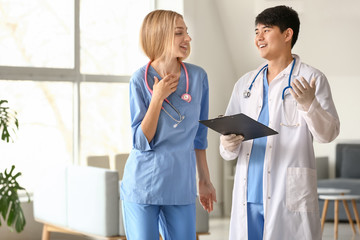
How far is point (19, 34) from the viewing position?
18.3ft

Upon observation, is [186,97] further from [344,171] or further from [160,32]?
[344,171]

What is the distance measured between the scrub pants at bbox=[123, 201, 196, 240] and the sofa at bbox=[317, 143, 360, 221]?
3.56 metres

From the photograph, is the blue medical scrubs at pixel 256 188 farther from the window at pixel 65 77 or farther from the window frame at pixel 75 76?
the window frame at pixel 75 76

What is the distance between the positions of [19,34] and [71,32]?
1.62 ft

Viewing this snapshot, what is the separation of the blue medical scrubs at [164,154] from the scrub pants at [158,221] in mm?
27

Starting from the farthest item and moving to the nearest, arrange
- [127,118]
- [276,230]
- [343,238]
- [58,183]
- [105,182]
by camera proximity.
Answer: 1. [127,118]
2. [343,238]
3. [58,183]
4. [105,182]
5. [276,230]

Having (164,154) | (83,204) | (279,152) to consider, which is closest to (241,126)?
(279,152)

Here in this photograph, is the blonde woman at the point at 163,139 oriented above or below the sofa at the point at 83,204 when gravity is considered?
above

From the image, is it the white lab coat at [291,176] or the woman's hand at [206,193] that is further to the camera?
the woman's hand at [206,193]

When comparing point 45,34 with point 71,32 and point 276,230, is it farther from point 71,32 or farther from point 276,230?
point 276,230

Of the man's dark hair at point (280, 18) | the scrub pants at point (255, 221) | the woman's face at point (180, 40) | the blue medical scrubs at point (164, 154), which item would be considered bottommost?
the scrub pants at point (255, 221)

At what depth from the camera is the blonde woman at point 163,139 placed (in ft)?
7.50

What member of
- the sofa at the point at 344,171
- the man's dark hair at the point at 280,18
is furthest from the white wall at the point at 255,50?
the man's dark hair at the point at 280,18

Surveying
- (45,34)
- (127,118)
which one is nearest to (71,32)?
(45,34)
